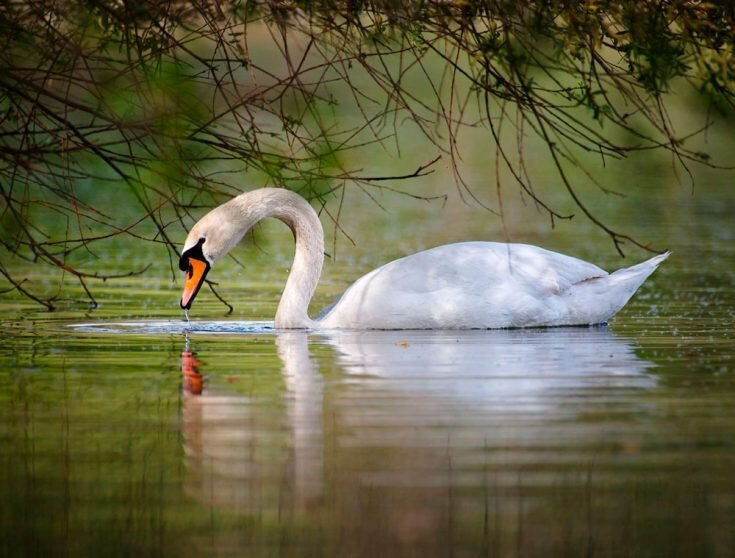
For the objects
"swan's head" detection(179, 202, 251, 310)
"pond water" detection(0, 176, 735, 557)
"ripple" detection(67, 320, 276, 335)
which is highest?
"swan's head" detection(179, 202, 251, 310)

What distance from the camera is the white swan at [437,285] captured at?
11.9m

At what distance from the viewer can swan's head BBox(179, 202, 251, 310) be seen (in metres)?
11.8

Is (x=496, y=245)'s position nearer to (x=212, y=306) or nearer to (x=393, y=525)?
(x=212, y=306)

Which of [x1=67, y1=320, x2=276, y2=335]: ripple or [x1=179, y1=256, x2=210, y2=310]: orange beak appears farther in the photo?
[x1=67, y1=320, x2=276, y2=335]: ripple

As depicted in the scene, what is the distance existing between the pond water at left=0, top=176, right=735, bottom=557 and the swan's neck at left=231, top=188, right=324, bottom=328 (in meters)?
0.28

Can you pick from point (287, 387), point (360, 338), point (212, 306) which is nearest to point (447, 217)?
point (212, 306)

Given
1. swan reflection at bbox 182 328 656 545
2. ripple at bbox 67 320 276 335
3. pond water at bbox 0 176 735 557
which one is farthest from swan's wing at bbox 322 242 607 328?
swan reflection at bbox 182 328 656 545

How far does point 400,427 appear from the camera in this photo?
7465mm

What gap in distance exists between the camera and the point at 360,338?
37.6 ft

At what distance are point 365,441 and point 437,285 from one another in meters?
4.99

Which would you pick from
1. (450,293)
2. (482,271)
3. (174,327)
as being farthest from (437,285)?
(174,327)

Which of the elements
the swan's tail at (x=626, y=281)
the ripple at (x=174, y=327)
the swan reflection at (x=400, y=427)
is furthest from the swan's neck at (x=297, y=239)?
the swan's tail at (x=626, y=281)

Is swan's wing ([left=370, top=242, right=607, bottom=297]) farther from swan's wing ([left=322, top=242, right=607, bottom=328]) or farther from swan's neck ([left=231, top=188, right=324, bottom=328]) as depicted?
swan's neck ([left=231, top=188, right=324, bottom=328])

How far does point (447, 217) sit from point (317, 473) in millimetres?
A: 17610
